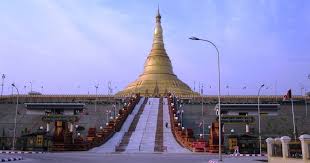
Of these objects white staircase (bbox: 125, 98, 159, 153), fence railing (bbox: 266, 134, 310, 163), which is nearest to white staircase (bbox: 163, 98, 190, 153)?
white staircase (bbox: 125, 98, 159, 153)

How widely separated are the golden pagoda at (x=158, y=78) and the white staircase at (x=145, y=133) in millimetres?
26176

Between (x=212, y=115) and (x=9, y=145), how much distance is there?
90.4ft

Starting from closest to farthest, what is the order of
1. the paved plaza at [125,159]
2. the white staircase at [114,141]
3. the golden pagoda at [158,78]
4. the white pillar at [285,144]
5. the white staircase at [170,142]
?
the white pillar at [285,144], the paved plaza at [125,159], the white staircase at [170,142], the white staircase at [114,141], the golden pagoda at [158,78]

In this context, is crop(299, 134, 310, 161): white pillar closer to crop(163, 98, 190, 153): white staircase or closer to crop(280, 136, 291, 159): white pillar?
crop(280, 136, 291, 159): white pillar

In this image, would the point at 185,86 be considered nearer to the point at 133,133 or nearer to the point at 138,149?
the point at 133,133

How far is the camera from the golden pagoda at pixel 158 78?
306ft

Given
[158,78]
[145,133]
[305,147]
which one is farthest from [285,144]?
[158,78]

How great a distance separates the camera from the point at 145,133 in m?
47.5

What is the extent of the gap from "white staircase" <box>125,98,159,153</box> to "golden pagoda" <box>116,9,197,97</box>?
2618 cm

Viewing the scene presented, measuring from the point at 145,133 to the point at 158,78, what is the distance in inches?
2023

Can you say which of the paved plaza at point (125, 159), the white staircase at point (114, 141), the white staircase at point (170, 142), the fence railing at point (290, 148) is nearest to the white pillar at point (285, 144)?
the fence railing at point (290, 148)

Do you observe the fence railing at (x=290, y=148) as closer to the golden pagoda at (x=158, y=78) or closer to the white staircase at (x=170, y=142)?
the white staircase at (x=170, y=142)

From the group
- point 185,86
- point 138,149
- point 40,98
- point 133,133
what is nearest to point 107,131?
point 133,133

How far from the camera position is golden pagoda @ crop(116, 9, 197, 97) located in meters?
93.3
